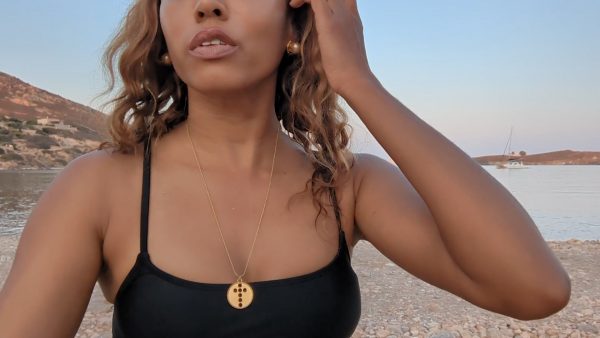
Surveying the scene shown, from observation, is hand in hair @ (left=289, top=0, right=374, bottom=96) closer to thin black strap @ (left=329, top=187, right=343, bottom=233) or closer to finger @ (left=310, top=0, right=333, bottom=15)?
finger @ (left=310, top=0, right=333, bottom=15)

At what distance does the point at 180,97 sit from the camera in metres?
2.09

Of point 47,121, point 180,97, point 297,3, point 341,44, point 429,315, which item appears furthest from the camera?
point 47,121

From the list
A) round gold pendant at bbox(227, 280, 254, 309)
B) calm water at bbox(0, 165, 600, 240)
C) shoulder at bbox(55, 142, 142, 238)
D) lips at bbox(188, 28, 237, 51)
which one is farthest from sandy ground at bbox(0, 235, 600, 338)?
calm water at bbox(0, 165, 600, 240)

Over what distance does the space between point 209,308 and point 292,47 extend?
1.00m

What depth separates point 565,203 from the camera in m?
25.6

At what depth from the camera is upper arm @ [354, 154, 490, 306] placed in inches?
65.4

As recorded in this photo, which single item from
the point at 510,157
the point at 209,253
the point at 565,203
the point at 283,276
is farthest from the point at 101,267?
the point at 510,157

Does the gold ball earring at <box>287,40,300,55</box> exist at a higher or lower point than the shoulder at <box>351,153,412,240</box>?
higher

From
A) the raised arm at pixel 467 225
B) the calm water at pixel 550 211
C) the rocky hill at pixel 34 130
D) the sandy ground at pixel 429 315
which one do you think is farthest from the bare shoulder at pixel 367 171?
the rocky hill at pixel 34 130

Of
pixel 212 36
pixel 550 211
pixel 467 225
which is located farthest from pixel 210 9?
pixel 550 211

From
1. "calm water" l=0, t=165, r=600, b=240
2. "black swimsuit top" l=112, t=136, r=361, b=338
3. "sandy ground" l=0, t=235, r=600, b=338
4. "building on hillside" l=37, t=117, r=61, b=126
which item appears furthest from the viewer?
"building on hillside" l=37, t=117, r=61, b=126

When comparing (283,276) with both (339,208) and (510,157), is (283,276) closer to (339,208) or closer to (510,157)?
(339,208)

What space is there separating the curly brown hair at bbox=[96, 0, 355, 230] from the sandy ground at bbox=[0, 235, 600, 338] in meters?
3.57

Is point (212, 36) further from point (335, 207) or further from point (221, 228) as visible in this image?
point (335, 207)
